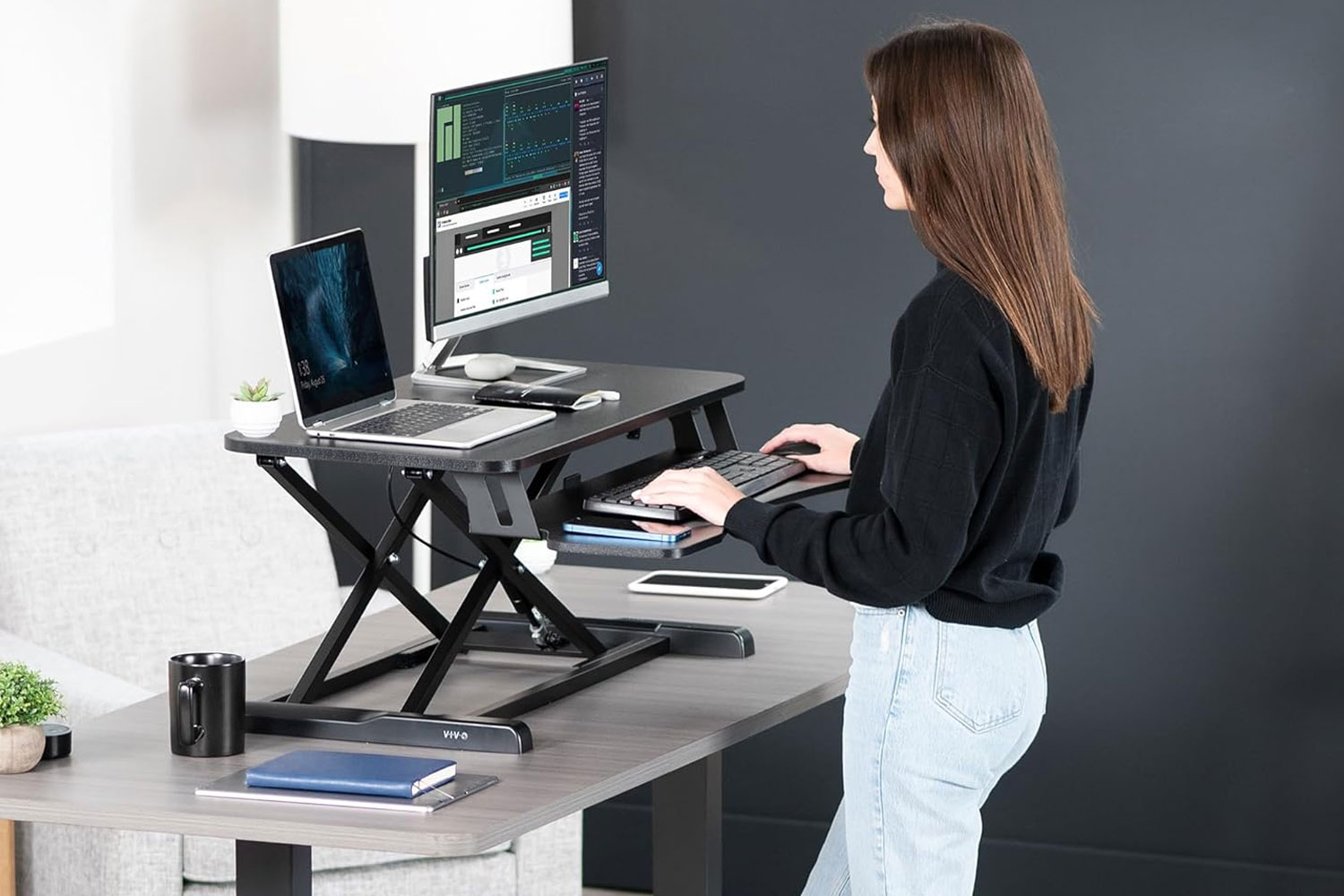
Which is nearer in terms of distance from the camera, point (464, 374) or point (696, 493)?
point (696, 493)

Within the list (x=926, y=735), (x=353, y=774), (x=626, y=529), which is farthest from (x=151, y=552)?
(x=926, y=735)

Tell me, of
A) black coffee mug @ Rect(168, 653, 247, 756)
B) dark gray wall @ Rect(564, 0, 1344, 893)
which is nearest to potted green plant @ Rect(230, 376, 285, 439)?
black coffee mug @ Rect(168, 653, 247, 756)

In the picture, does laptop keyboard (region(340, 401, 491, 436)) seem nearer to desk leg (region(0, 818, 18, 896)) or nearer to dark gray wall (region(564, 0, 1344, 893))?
desk leg (region(0, 818, 18, 896))

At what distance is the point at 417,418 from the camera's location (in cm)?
251

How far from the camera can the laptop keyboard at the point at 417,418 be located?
244 cm

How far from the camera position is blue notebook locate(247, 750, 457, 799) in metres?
2.09

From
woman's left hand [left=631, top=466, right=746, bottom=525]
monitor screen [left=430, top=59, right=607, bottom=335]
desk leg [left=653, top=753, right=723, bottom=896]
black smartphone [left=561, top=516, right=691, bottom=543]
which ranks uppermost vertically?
monitor screen [left=430, top=59, right=607, bottom=335]

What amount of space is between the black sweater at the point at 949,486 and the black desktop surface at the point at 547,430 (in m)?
0.28

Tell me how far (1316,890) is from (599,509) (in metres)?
2.11

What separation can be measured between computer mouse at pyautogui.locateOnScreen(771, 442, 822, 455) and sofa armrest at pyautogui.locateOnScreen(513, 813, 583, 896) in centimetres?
67

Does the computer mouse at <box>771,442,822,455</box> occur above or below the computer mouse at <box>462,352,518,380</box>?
below

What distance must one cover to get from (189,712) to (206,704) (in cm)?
2

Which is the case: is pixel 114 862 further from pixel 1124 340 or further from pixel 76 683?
pixel 1124 340

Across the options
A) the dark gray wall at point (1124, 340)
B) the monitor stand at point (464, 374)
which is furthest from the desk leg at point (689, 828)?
the dark gray wall at point (1124, 340)
